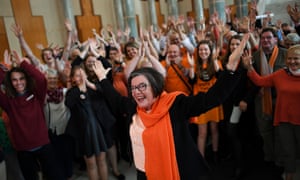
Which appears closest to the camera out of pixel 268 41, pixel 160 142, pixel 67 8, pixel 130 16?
pixel 160 142

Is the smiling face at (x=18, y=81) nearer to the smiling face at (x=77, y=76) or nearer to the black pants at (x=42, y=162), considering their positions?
the smiling face at (x=77, y=76)

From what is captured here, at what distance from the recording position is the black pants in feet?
8.48

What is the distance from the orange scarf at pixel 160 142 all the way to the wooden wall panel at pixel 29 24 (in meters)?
7.48

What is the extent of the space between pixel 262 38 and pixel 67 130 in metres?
2.37

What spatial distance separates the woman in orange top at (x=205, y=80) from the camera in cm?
296

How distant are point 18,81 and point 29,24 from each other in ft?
21.1

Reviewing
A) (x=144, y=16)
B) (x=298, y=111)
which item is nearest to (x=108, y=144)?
(x=298, y=111)

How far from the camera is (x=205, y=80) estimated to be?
9.75 feet

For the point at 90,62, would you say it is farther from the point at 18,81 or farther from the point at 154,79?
the point at 154,79

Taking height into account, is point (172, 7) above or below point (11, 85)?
above

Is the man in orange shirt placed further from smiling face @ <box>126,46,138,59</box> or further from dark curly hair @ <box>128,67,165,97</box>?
dark curly hair @ <box>128,67,165,97</box>

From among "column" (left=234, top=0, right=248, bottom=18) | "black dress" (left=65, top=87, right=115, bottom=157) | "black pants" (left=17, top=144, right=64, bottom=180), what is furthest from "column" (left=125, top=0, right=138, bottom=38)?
"black pants" (left=17, top=144, right=64, bottom=180)

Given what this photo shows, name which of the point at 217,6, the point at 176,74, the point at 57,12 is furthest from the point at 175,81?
→ the point at 217,6

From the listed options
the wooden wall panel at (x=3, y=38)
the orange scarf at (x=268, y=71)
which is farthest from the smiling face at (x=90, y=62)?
the wooden wall panel at (x=3, y=38)
